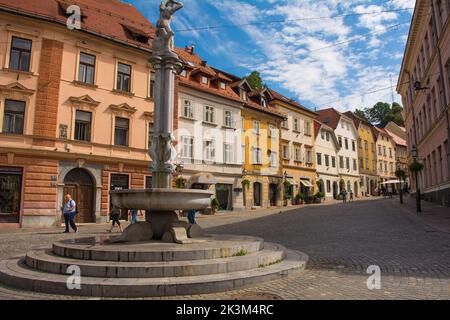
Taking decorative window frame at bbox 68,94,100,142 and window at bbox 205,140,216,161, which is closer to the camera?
decorative window frame at bbox 68,94,100,142

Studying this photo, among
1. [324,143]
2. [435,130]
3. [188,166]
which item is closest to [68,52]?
[188,166]

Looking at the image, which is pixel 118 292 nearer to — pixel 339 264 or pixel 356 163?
pixel 339 264

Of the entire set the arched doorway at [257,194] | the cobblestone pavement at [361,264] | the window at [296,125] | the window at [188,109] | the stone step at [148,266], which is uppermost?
the window at [296,125]

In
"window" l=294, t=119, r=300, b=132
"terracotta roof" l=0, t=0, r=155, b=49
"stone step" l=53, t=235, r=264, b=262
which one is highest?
"terracotta roof" l=0, t=0, r=155, b=49

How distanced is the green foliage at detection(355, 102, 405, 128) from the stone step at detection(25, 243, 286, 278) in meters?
81.2

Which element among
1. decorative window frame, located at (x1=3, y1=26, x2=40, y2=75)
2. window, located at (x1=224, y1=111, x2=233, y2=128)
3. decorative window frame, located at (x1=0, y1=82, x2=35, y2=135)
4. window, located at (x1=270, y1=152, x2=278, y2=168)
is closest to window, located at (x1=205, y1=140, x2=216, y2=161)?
window, located at (x1=224, y1=111, x2=233, y2=128)

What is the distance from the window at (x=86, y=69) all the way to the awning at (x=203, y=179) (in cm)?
1018

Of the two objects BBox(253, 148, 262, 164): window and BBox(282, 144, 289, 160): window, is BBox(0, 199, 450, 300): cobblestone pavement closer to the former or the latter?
BBox(253, 148, 262, 164): window

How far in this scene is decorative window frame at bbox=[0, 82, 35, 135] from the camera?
1792 centimetres

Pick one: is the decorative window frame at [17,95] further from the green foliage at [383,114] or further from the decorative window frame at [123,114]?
the green foliage at [383,114]

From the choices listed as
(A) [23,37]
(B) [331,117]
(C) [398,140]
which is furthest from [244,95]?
(C) [398,140]

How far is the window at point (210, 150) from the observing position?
2864cm

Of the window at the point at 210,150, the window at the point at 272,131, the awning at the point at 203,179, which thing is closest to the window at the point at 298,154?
the window at the point at 272,131

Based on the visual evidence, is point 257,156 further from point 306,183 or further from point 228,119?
point 306,183
